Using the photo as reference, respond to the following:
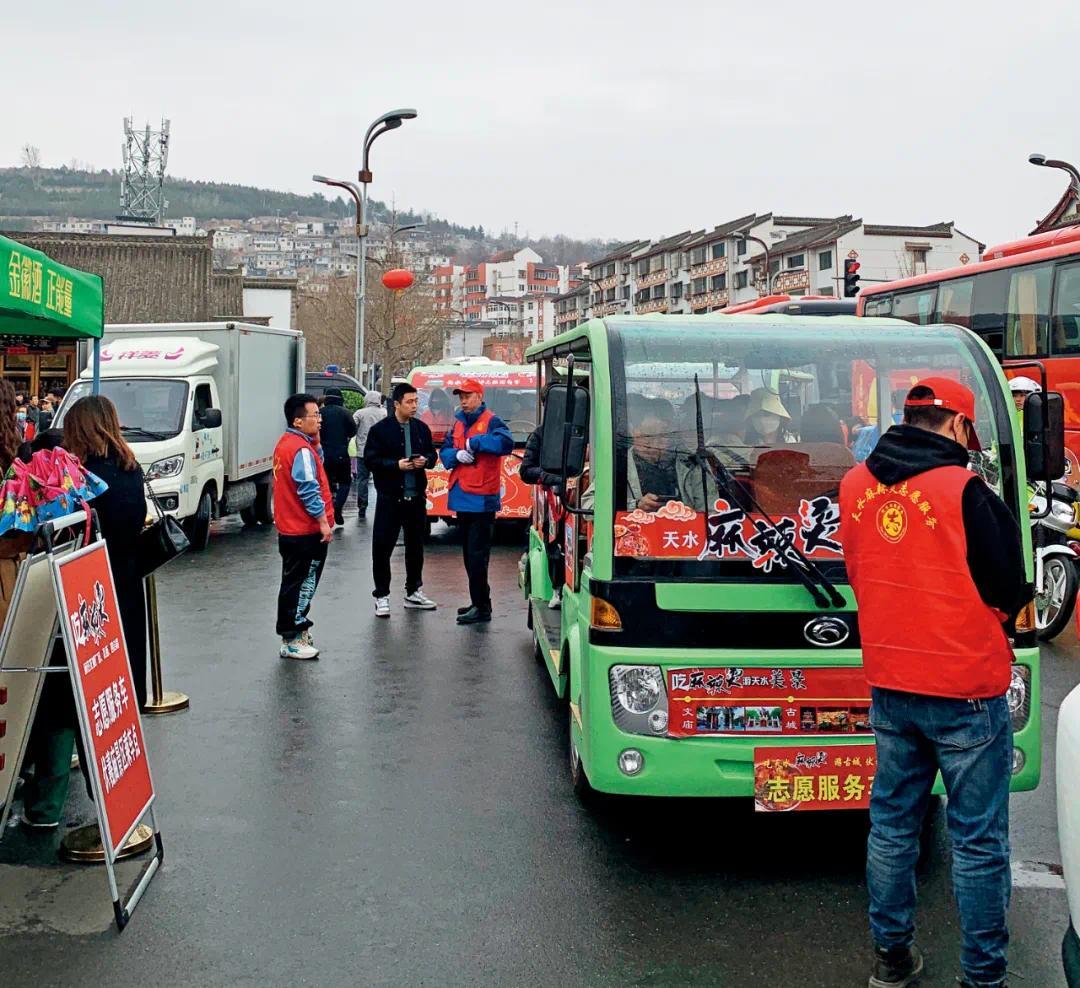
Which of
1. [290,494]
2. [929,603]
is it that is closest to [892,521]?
[929,603]

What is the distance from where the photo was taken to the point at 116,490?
234 inches

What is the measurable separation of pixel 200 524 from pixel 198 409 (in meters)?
1.40

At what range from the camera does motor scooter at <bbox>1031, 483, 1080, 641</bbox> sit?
30.1 feet

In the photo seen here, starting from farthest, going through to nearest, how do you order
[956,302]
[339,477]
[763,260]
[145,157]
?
1. [145,157]
2. [763,260]
3. [339,477]
4. [956,302]

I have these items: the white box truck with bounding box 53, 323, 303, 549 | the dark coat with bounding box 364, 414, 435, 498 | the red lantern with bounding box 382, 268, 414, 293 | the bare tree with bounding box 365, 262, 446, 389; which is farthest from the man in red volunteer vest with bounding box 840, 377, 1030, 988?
the bare tree with bounding box 365, 262, 446, 389

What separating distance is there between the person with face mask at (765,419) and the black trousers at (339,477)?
437 inches

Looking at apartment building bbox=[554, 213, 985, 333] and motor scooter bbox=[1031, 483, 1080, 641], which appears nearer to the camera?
motor scooter bbox=[1031, 483, 1080, 641]

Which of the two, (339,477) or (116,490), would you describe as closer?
(116,490)

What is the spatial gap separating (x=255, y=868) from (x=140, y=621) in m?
1.83

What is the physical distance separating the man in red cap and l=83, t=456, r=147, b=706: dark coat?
380cm

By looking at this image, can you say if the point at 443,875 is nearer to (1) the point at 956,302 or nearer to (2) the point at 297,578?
(2) the point at 297,578

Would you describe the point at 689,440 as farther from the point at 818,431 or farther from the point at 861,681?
the point at 861,681

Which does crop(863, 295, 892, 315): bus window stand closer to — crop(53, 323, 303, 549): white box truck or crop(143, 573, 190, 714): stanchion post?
crop(53, 323, 303, 549): white box truck

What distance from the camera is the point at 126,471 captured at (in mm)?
6027
